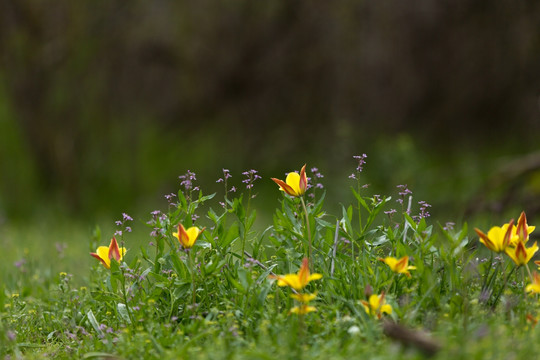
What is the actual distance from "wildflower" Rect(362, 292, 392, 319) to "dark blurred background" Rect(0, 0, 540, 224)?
6210 millimetres

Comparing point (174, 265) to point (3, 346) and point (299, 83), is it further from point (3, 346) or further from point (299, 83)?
point (299, 83)

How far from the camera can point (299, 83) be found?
11.1 metres

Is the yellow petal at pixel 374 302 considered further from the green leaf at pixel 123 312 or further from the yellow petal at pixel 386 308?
the green leaf at pixel 123 312

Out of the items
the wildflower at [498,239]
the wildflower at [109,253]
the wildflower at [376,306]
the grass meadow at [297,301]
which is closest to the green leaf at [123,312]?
the grass meadow at [297,301]

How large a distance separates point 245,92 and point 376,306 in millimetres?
9287

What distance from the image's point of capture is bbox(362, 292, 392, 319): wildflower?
88.0 inches

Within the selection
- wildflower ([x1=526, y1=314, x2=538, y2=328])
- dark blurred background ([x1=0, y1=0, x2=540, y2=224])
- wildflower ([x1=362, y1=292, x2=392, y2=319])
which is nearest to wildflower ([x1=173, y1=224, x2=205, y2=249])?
wildflower ([x1=362, y1=292, x2=392, y2=319])

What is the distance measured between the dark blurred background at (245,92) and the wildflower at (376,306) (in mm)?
6210

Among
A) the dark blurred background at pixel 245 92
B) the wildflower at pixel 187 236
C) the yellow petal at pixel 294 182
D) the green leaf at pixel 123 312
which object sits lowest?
the green leaf at pixel 123 312

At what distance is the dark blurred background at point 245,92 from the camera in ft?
31.4

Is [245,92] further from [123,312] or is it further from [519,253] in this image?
[519,253]

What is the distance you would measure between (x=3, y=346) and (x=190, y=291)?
70 cm

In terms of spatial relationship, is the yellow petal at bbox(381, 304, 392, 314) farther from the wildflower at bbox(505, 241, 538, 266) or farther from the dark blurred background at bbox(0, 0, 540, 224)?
the dark blurred background at bbox(0, 0, 540, 224)

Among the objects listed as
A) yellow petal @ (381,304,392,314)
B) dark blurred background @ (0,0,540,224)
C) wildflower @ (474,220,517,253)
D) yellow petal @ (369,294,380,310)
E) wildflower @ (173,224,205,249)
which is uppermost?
dark blurred background @ (0,0,540,224)
